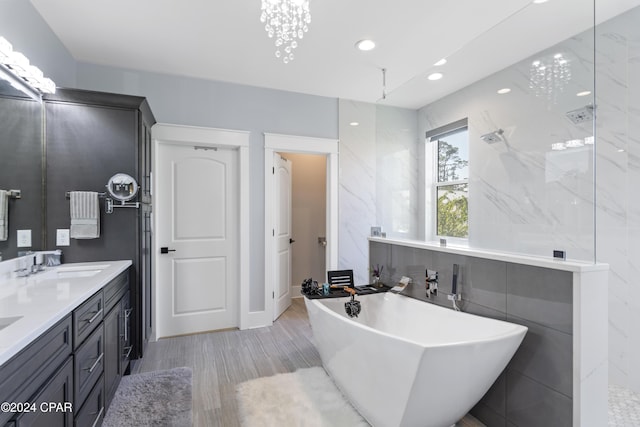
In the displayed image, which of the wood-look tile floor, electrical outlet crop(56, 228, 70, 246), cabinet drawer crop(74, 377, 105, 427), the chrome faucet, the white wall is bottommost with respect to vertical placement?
the wood-look tile floor

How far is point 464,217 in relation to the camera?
8.93ft

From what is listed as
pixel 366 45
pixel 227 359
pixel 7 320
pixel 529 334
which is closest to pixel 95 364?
pixel 7 320

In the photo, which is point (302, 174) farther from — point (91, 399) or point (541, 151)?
point (91, 399)

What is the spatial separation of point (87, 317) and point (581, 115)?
2.76 m

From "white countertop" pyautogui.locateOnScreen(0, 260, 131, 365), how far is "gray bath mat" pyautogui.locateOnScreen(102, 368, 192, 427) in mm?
846

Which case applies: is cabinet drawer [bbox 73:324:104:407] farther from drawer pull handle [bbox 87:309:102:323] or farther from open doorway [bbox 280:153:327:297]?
open doorway [bbox 280:153:327:297]

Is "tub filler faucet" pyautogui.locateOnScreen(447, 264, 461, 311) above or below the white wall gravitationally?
below

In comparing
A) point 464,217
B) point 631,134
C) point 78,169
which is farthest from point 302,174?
point 631,134

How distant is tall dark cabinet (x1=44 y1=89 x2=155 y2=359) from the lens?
2.23 metres

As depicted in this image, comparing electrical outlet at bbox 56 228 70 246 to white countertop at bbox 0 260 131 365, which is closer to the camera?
white countertop at bbox 0 260 131 365

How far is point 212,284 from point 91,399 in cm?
187

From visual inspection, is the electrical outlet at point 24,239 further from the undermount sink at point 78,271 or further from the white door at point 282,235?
the white door at point 282,235

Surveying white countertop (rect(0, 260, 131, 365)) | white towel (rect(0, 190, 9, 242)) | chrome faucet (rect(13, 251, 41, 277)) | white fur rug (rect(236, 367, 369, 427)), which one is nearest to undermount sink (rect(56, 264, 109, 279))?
white countertop (rect(0, 260, 131, 365))

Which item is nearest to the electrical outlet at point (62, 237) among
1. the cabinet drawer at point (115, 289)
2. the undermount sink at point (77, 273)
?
the undermount sink at point (77, 273)
